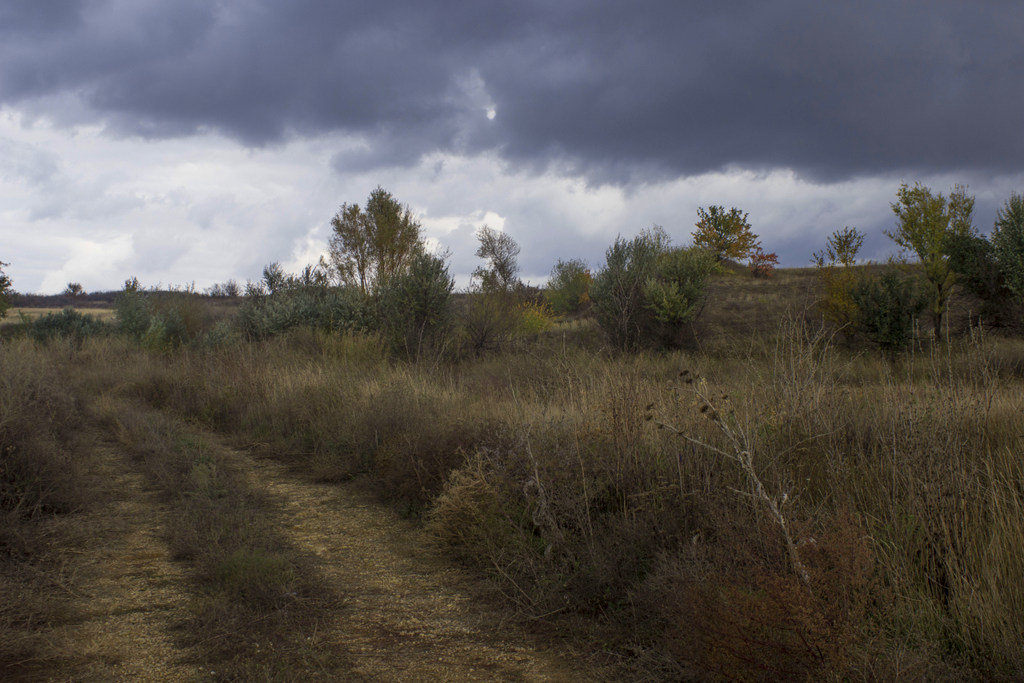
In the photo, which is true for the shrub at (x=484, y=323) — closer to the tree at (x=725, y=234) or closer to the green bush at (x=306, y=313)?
the green bush at (x=306, y=313)

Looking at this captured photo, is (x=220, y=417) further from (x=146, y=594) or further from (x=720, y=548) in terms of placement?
(x=720, y=548)

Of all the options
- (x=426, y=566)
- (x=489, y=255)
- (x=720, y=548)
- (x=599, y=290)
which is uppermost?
(x=489, y=255)

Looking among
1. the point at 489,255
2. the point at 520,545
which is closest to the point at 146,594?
the point at 520,545

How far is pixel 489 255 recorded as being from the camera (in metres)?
41.2

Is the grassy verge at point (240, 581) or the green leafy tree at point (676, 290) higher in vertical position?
the green leafy tree at point (676, 290)

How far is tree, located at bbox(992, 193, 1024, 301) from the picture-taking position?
65.2ft

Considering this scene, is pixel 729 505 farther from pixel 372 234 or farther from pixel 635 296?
pixel 372 234

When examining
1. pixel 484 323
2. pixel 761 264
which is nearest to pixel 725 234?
pixel 761 264

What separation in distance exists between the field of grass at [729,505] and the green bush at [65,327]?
1667 centimetres

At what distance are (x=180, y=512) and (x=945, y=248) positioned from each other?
26.0 meters

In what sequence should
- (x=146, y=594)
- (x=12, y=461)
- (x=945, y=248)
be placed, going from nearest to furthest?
(x=146, y=594) → (x=12, y=461) → (x=945, y=248)

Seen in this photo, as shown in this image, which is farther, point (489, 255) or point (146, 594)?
point (489, 255)

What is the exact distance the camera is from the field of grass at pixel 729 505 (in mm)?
2486

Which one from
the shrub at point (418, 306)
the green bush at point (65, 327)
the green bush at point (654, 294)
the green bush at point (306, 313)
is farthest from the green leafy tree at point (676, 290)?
the green bush at point (65, 327)
